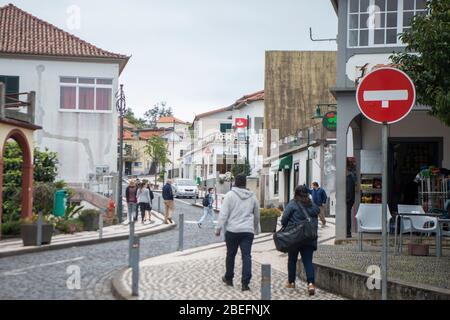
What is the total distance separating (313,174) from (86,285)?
26778 mm

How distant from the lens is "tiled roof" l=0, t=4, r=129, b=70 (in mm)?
39188

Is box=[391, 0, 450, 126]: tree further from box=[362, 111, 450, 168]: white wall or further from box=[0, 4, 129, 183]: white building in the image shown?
box=[0, 4, 129, 183]: white building

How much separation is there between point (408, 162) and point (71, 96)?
23.1m

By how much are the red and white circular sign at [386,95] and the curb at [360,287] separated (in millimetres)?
2454

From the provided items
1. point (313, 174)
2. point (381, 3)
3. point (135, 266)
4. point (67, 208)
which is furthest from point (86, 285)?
point (313, 174)

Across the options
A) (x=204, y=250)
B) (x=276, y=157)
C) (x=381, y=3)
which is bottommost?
(x=204, y=250)

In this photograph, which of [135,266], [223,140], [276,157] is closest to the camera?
[135,266]

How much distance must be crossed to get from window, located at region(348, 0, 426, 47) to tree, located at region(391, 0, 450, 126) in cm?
596

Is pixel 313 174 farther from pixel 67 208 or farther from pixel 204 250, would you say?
pixel 204 250

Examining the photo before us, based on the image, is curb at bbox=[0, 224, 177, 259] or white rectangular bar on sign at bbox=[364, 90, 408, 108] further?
curb at bbox=[0, 224, 177, 259]

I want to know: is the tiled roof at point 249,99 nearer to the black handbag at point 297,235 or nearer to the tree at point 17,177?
the tree at point 17,177

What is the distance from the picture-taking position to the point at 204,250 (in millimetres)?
17969

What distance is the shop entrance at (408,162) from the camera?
19266mm

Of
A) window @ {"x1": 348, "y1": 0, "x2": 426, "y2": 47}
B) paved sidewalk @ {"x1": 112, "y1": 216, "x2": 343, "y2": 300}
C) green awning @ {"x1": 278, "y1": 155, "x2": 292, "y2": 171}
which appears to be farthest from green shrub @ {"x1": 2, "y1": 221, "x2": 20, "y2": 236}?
green awning @ {"x1": 278, "y1": 155, "x2": 292, "y2": 171}
